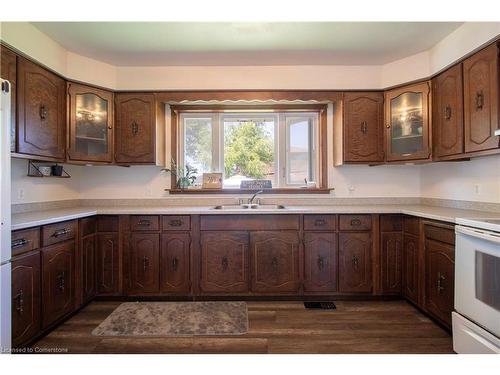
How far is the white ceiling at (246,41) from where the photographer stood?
91.2 inches

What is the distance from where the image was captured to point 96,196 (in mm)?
3240

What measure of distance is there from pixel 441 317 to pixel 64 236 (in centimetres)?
314

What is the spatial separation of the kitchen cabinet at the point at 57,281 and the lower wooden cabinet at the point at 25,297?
2.8 inches

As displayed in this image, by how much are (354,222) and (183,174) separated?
201 cm

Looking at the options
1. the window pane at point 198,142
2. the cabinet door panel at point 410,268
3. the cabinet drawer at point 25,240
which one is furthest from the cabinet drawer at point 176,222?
the cabinet door panel at point 410,268

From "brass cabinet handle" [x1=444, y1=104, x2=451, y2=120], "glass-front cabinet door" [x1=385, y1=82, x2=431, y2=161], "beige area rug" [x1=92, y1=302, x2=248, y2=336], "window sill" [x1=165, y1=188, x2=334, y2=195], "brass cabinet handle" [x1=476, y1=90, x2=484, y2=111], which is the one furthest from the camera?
"window sill" [x1=165, y1=188, x2=334, y2=195]

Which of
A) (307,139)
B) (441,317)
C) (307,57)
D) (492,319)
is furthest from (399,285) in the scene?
(307,57)

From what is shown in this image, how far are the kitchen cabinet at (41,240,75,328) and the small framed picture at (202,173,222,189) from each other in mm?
1458

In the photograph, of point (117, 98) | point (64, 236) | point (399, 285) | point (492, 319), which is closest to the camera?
point (492, 319)

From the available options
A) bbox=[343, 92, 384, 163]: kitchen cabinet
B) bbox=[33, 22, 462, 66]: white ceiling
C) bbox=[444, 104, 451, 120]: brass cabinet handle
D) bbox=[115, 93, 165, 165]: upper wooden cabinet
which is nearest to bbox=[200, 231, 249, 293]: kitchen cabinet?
bbox=[115, 93, 165, 165]: upper wooden cabinet

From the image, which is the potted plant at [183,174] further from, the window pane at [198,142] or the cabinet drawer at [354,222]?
the cabinet drawer at [354,222]

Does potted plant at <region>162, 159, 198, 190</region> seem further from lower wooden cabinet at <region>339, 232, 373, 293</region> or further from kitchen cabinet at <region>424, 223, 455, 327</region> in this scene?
kitchen cabinet at <region>424, 223, 455, 327</region>

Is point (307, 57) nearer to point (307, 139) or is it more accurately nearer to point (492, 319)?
point (307, 139)

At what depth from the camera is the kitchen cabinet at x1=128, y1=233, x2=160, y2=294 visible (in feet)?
8.95
